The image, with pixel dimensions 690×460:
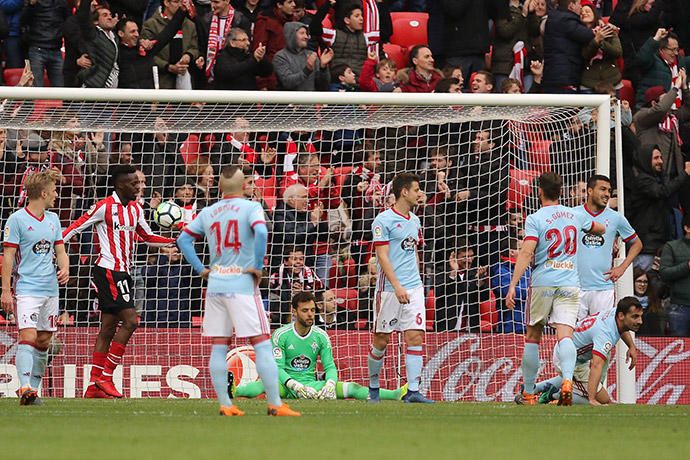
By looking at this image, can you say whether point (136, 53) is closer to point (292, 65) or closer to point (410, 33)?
point (292, 65)

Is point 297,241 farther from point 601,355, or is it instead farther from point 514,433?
point 514,433

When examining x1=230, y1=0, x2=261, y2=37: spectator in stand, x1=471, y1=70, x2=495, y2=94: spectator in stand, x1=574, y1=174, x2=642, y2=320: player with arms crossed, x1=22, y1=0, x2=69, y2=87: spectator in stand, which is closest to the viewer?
x1=574, y1=174, x2=642, y2=320: player with arms crossed

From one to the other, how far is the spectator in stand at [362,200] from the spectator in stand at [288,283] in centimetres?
64

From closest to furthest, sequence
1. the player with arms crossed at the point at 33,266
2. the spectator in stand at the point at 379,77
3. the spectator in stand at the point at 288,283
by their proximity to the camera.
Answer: the player with arms crossed at the point at 33,266 → the spectator in stand at the point at 288,283 → the spectator in stand at the point at 379,77

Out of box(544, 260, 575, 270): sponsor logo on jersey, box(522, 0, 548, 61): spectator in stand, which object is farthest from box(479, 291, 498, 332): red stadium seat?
box(522, 0, 548, 61): spectator in stand

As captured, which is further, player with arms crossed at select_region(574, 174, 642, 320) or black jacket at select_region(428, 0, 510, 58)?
black jacket at select_region(428, 0, 510, 58)

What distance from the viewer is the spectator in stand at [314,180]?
620 inches

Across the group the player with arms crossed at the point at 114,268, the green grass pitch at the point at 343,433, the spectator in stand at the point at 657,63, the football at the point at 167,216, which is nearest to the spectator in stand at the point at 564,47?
the spectator in stand at the point at 657,63

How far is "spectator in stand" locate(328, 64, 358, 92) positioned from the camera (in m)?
17.9

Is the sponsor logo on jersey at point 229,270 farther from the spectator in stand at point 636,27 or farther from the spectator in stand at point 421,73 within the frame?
the spectator in stand at point 636,27

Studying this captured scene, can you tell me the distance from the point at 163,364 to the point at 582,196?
5.31 m

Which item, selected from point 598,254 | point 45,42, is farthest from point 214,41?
point 598,254

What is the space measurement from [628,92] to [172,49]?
7173mm

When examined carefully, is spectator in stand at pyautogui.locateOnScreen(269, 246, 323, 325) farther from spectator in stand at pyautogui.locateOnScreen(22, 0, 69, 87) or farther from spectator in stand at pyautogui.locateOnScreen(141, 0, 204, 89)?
spectator in stand at pyautogui.locateOnScreen(22, 0, 69, 87)
